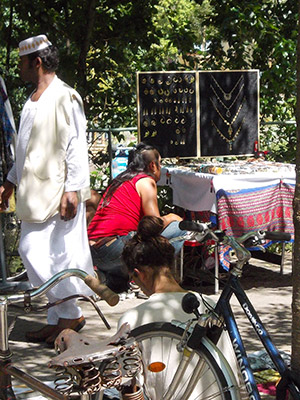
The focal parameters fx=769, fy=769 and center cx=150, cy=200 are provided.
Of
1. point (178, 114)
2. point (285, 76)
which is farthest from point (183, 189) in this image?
point (285, 76)

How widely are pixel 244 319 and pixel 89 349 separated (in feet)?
12.5

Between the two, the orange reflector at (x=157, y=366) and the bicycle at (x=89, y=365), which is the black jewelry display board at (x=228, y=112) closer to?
the orange reflector at (x=157, y=366)

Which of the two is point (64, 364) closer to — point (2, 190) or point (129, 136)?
point (2, 190)

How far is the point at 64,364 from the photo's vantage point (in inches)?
87.9

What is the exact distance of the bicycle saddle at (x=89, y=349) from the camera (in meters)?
2.24

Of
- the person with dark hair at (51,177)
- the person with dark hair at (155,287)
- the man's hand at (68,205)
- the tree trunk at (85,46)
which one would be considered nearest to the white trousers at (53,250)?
the person with dark hair at (51,177)

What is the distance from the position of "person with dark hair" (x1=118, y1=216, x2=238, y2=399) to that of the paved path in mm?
1439

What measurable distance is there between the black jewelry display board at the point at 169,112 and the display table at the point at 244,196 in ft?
3.04

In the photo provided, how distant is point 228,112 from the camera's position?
8445mm

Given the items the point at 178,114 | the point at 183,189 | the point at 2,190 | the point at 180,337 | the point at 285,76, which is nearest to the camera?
the point at 180,337

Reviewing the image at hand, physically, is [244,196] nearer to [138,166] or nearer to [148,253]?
[138,166]

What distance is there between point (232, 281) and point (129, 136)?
637cm

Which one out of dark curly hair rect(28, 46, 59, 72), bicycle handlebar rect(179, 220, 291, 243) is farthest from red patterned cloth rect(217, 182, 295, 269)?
bicycle handlebar rect(179, 220, 291, 243)

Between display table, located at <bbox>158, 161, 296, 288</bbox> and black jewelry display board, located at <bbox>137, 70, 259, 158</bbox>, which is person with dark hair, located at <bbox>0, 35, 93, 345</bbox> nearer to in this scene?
display table, located at <bbox>158, 161, 296, 288</bbox>
